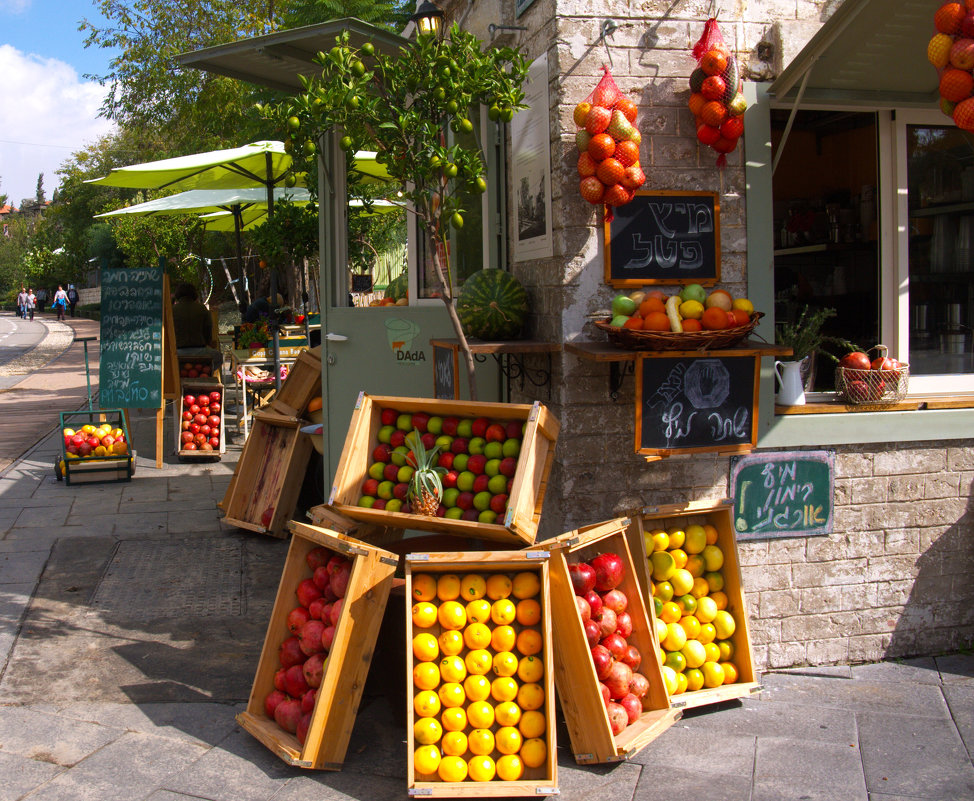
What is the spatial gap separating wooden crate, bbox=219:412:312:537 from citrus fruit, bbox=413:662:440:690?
11.0 feet

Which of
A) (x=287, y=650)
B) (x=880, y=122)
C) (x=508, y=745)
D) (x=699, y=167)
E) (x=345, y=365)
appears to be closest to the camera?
(x=508, y=745)

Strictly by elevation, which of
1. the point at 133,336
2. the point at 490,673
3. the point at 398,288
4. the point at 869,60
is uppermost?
the point at 869,60

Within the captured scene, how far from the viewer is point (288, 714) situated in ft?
11.4

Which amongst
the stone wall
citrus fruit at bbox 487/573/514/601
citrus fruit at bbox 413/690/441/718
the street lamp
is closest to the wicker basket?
the stone wall

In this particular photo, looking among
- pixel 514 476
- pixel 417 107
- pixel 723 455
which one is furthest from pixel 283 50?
pixel 723 455

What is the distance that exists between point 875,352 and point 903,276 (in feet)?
1.33

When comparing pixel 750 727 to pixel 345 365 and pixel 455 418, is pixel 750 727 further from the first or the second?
pixel 345 365

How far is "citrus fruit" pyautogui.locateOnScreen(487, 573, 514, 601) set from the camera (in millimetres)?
3305

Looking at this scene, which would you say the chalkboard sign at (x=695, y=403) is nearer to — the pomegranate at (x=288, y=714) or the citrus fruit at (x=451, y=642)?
the citrus fruit at (x=451, y=642)

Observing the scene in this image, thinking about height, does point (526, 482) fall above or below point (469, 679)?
above

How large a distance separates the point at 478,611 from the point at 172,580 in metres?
2.98

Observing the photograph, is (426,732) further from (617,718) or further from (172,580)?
(172,580)

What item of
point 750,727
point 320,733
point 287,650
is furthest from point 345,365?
point 750,727

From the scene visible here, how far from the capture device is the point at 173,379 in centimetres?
916
